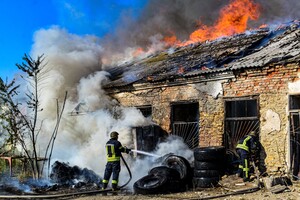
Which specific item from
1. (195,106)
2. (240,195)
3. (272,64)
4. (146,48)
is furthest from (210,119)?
(146,48)

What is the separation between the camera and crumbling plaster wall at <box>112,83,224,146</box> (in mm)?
12039

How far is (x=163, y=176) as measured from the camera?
9586 millimetres

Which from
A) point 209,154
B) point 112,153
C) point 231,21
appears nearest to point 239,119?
point 209,154

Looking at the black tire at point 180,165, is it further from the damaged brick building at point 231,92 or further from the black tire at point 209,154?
the damaged brick building at point 231,92

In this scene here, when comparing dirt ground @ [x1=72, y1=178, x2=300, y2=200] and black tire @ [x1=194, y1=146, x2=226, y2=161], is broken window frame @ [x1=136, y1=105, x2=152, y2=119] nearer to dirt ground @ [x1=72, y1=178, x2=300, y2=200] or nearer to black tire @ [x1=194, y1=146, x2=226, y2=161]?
black tire @ [x1=194, y1=146, x2=226, y2=161]

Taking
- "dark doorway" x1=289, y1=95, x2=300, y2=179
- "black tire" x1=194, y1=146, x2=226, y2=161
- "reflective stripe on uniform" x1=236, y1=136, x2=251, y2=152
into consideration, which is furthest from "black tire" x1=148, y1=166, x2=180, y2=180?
"dark doorway" x1=289, y1=95, x2=300, y2=179

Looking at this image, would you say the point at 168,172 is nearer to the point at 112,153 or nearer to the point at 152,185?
the point at 152,185

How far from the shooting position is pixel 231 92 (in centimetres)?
1171

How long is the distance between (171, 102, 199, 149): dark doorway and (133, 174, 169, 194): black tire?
11.7 feet

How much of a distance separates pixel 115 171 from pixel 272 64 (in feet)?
18.4

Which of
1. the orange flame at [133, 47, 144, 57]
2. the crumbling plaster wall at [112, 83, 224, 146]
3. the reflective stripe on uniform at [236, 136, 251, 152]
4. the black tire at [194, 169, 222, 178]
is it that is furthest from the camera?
the orange flame at [133, 47, 144, 57]

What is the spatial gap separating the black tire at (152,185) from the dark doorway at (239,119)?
3299 millimetres

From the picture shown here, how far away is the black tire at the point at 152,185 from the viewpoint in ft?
30.1

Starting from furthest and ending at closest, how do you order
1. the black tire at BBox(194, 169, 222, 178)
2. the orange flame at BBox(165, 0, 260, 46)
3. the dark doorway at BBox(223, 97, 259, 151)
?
the orange flame at BBox(165, 0, 260, 46) → the dark doorway at BBox(223, 97, 259, 151) → the black tire at BBox(194, 169, 222, 178)
